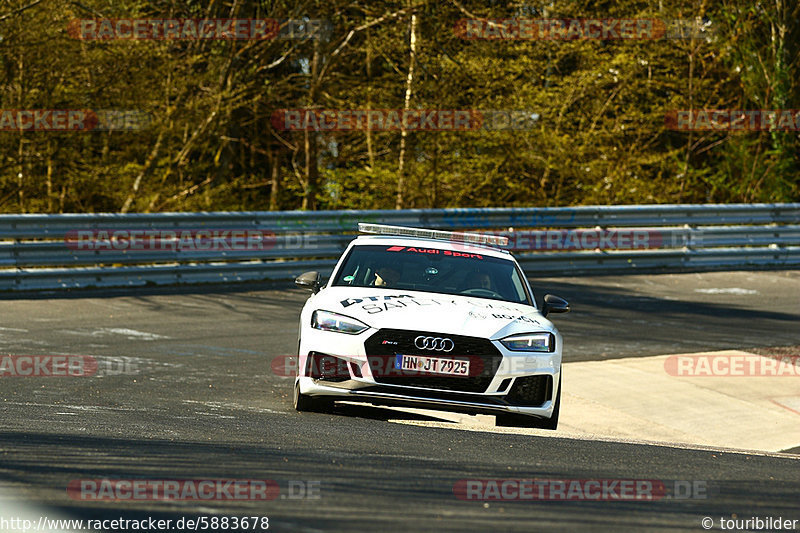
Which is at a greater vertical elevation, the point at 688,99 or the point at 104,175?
the point at 688,99

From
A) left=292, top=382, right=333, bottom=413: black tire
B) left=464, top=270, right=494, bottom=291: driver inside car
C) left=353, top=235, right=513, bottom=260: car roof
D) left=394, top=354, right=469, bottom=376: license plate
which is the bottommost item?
left=292, top=382, right=333, bottom=413: black tire

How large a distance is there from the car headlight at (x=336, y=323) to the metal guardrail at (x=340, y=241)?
7829mm

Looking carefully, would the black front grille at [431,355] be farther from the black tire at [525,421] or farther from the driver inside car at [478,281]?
the driver inside car at [478,281]

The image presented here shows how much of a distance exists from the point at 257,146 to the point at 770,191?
12177 mm

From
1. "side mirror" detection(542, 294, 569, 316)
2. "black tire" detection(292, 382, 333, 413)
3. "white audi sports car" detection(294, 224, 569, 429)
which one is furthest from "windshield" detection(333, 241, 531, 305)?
"black tire" detection(292, 382, 333, 413)

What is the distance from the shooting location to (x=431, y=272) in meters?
9.34

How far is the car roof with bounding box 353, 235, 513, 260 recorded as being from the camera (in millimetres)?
9742

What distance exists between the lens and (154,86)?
70.4 ft

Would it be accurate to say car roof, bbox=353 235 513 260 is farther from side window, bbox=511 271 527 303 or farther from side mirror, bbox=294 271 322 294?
side mirror, bbox=294 271 322 294

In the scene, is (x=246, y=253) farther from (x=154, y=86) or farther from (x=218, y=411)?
(x=218, y=411)

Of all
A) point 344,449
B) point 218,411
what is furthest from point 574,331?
point 344,449

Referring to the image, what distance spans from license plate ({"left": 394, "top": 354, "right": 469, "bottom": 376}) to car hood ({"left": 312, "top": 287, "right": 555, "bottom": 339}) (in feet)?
0.67

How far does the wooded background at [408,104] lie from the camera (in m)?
20.9

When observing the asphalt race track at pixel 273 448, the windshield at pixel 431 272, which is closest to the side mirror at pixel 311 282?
the windshield at pixel 431 272
